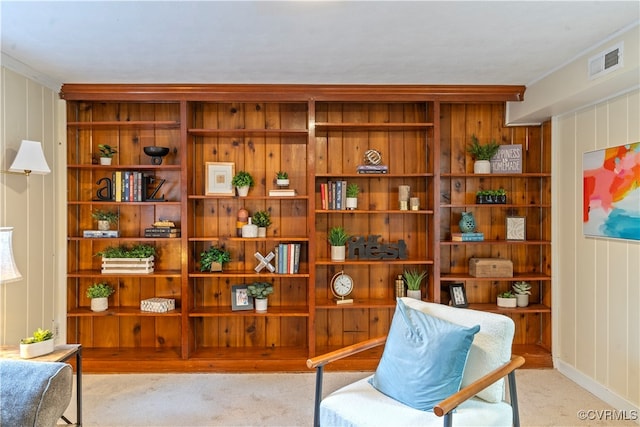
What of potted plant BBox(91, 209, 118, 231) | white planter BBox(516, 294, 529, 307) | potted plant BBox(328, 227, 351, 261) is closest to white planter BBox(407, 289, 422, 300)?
potted plant BBox(328, 227, 351, 261)

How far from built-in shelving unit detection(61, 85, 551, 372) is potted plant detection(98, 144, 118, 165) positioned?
9cm

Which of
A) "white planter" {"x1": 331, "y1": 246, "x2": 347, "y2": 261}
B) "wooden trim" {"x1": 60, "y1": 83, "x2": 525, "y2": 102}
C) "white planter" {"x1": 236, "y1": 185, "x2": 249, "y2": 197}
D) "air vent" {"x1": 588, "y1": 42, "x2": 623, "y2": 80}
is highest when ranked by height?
"wooden trim" {"x1": 60, "y1": 83, "x2": 525, "y2": 102}

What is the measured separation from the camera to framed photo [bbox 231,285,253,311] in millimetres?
3641

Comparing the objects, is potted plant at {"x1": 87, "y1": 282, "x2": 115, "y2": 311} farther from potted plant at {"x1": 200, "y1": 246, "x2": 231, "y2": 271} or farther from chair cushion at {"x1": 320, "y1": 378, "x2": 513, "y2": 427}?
chair cushion at {"x1": 320, "y1": 378, "x2": 513, "y2": 427}

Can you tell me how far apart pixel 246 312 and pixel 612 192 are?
2844 mm

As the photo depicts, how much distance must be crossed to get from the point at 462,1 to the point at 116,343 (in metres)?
3.73

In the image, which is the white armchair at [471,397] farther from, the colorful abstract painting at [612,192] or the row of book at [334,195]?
the row of book at [334,195]

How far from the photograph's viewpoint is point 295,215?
12.5ft

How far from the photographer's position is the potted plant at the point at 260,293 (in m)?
3.60

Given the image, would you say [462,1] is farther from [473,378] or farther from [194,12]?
[473,378]

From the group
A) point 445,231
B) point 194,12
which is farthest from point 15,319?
point 445,231

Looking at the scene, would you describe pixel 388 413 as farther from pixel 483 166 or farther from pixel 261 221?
pixel 483 166

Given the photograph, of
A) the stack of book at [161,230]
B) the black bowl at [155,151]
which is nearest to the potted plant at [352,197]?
the stack of book at [161,230]

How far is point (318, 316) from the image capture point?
151 inches
